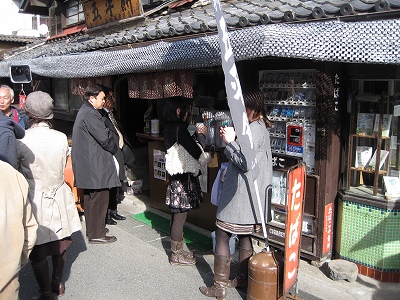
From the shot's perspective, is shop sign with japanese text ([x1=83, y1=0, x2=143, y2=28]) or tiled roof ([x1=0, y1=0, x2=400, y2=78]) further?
shop sign with japanese text ([x1=83, y1=0, x2=143, y2=28])

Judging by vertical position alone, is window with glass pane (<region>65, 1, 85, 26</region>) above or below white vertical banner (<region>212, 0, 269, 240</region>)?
above

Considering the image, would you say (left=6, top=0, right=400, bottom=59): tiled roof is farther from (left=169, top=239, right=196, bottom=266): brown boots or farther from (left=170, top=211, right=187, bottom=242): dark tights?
(left=169, top=239, right=196, bottom=266): brown boots

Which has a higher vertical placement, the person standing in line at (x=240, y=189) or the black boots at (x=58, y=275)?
the person standing in line at (x=240, y=189)

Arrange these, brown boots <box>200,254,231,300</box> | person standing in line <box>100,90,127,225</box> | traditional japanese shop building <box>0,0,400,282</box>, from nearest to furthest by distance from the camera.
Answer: traditional japanese shop building <box>0,0,400,282</box>, brown boots <box>200,254,231,300</box>, person standing in line <box>100,90,127,225</box>

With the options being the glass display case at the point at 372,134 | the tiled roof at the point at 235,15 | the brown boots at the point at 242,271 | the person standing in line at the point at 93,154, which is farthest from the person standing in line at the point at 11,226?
the glass display case at the point at 372,134

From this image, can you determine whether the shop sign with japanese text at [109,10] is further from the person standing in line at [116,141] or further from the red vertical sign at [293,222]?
the red vertical sign at [293,222]

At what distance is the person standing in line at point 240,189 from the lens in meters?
3.85

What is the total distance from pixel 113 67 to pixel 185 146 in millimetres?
1949

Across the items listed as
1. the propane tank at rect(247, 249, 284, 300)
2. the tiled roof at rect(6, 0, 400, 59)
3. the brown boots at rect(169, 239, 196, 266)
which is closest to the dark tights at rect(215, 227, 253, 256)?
the propane tank at rect(247, 249, 284, 300)

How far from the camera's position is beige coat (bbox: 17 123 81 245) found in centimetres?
378

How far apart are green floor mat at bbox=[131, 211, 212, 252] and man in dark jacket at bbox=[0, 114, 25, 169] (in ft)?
9.68

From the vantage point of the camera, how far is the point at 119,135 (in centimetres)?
627

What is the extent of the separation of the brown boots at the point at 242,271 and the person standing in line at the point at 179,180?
742 mm

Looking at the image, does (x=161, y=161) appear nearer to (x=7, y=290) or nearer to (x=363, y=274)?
(x=363, y=274)
